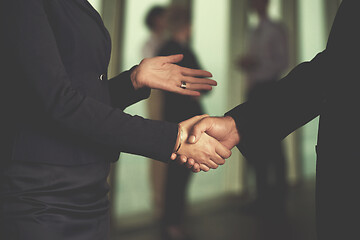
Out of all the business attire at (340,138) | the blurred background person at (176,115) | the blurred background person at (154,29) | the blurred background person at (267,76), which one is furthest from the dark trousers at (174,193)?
the business attire at (340,138)

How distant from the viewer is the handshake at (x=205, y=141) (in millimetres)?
924

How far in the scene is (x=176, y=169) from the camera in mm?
2422

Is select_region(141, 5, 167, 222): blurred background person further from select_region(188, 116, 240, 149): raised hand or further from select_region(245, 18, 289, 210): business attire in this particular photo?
select_region(188, 116, 240, 149): raised hand

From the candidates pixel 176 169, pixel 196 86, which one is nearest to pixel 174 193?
pixel 176 169

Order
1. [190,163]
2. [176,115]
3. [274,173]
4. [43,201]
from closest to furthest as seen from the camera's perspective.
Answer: [43,201]
[190,163]
[176,115]
[274,173]

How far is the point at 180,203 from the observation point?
2.47 meters

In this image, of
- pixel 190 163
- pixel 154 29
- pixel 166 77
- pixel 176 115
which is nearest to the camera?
pixel 190 163

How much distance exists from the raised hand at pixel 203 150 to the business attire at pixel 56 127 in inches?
6.1

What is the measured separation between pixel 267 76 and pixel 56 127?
8.51 ft

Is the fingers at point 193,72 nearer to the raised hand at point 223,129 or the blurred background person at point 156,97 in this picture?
the raised hand at point 223,129

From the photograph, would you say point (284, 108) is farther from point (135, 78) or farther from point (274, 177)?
point (274, 177)

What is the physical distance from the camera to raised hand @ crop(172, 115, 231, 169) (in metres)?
0.93

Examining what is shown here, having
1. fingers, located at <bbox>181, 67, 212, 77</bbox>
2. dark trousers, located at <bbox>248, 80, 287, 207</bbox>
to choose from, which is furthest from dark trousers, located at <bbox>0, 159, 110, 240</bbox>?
dark trousers, located at <bbox>248, 80, 287, 207</bbox>

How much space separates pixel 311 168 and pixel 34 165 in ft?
16.2
